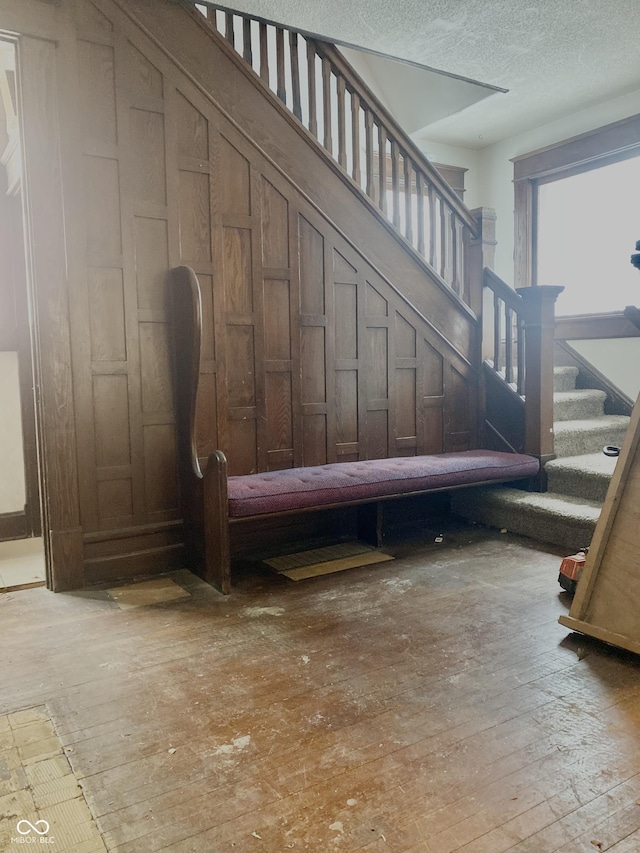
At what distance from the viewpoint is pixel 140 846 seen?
57.4 inches

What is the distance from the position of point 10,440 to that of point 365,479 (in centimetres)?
215

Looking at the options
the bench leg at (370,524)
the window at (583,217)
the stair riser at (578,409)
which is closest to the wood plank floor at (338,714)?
the bench leg at (370,524)

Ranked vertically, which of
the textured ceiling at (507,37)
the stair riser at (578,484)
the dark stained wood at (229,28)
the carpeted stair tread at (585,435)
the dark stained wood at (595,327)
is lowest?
the stair riser at (578,484)

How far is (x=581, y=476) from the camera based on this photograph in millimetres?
3959

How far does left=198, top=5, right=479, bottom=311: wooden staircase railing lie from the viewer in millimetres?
3756

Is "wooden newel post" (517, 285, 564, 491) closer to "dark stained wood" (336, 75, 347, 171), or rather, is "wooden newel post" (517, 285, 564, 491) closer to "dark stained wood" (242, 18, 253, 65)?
"dark stained wood" (336, 75, 347, 171)

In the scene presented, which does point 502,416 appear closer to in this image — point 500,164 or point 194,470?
point 194,470

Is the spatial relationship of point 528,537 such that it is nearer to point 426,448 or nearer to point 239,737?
point 426,448

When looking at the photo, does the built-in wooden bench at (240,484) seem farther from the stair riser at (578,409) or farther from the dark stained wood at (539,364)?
the stair riser at (578,409)

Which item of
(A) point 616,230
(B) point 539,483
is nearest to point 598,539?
(B) point 539,483

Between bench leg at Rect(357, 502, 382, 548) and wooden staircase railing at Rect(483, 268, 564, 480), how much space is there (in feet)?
3.61

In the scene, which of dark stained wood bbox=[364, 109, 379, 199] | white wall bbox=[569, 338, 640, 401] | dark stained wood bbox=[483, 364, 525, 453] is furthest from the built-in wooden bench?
white wall bbox=[569, 338, 640, 401]

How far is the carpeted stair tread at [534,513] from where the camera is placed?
3.61 meters

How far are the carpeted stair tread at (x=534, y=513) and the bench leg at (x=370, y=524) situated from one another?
2.52 feet
